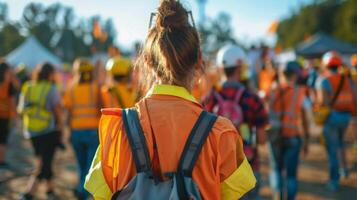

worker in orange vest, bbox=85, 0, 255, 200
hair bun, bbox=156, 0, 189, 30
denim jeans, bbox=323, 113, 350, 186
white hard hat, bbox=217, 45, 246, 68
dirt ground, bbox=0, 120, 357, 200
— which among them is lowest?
dirt ground, bbox=0, 120, 357, 200

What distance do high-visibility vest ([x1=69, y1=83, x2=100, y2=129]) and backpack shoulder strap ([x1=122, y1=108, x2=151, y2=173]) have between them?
3.96 meters

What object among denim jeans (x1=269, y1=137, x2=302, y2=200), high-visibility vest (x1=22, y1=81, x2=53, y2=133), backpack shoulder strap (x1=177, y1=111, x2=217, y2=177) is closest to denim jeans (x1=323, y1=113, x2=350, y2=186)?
denim jeans (x1=269, y1=137, x2=302, y2=200)

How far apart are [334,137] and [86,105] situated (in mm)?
3829

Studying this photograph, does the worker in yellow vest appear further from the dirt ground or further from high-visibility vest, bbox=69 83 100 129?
the dirt ground

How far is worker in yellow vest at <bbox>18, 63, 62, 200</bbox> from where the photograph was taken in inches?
230

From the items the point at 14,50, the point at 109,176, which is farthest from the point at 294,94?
the point at 14,50

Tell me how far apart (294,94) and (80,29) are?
73.5 metres

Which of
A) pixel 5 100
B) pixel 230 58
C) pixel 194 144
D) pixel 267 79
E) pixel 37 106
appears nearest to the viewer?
pixel 194 144

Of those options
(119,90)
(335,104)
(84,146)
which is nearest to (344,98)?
(335,104)

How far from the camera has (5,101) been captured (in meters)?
7.15

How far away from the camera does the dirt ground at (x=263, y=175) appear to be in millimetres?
6496

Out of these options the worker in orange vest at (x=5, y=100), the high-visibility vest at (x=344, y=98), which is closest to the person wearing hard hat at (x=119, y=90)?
the worker in orange vest at (x=5, y=100)

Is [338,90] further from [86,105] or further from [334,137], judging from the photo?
[86,105]

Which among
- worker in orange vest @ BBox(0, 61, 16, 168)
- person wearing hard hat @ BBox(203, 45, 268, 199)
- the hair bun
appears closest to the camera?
the hair bun
